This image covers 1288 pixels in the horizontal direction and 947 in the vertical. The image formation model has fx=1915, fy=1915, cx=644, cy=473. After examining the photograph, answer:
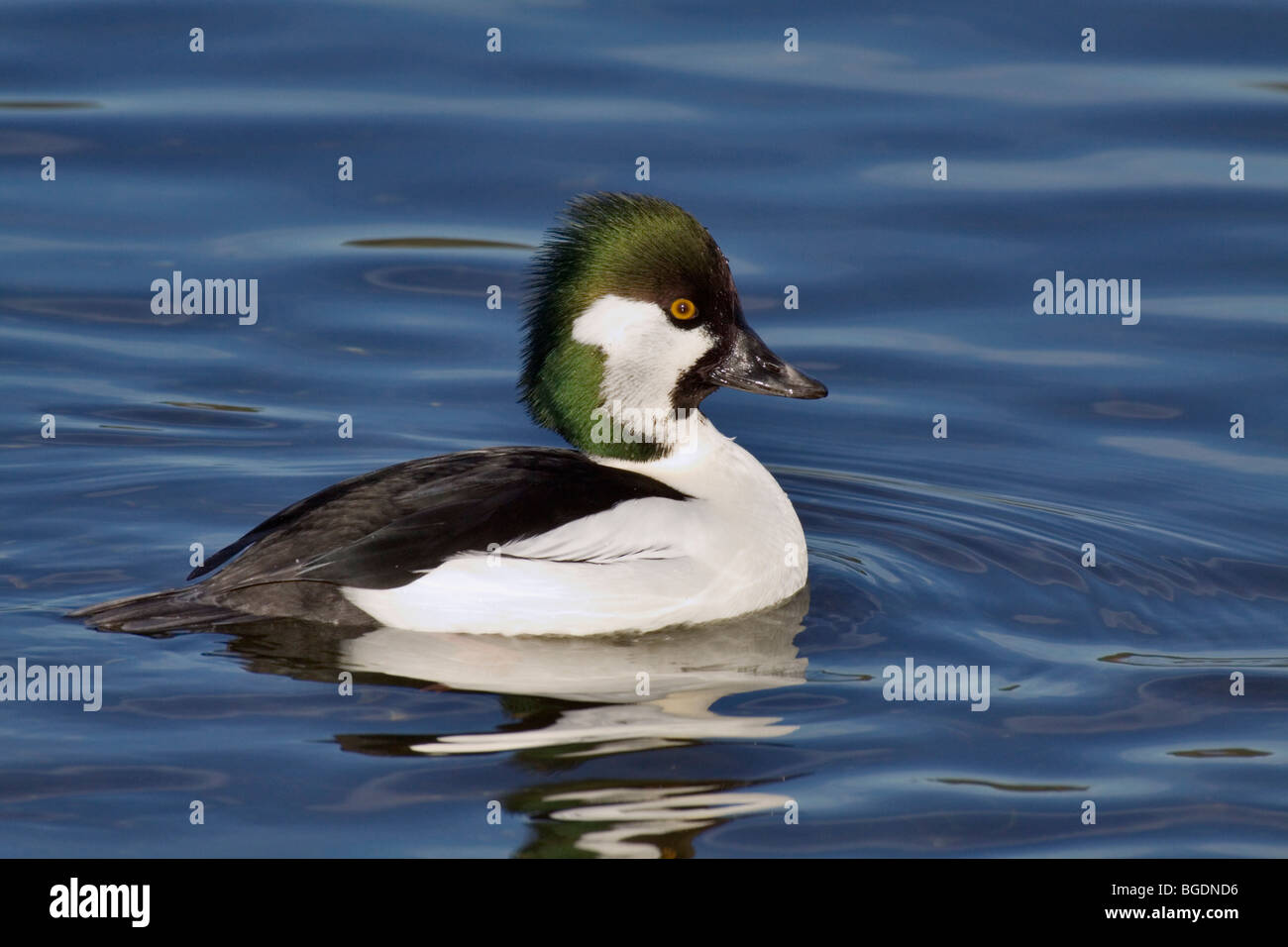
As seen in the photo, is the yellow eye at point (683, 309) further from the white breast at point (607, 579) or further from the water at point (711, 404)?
the water at point (711, 404)

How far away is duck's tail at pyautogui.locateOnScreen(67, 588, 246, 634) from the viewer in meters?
7.40

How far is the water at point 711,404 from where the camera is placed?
648 centimetres

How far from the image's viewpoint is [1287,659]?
7.72 m

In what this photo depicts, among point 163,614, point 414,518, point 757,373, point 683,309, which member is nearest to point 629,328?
point 683,309

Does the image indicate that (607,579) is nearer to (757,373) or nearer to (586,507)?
(586,507)

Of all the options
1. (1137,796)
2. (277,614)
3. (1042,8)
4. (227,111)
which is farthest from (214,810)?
(1042,8)

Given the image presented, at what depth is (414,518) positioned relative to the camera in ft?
24.4

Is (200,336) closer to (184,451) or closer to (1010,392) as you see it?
(184,451)

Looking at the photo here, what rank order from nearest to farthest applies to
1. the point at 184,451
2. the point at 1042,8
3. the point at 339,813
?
the point at 339,813 < the point at 184,451 < the point at 1042,8

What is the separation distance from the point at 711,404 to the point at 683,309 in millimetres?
2724

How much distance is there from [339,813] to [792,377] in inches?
121

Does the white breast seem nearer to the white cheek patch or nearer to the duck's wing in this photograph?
the duck's wing

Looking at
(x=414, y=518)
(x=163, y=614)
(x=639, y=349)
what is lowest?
(x=163, y=614)

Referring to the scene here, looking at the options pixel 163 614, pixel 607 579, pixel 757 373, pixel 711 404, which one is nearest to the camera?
pixel 163 614
